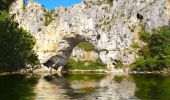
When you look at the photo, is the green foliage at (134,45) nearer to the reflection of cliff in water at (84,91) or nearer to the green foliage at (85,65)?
the green foliage at (85,65)

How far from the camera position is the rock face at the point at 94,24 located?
12212 cm

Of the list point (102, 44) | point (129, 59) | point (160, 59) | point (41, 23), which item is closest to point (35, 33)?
point (41, 23)

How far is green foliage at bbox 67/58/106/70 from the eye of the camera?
142 metres

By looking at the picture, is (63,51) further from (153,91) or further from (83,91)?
(153,91)

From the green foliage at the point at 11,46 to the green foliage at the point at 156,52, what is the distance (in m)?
32.0

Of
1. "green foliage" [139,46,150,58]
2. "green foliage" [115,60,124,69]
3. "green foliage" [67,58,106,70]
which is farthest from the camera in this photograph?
"green foliage" [67,58,106,70]

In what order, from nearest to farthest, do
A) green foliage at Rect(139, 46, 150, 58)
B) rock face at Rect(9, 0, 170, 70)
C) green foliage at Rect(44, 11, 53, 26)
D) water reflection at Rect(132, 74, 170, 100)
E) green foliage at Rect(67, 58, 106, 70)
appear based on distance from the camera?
1. water reflection at Rect(132, 74, 170, 100)
2. green foliage at Rect(139, 46, 150, 58)
3. rock face at Rect(9, 0, 170, 70)
4. green foliage at Rect(44, 11, 53, 26)
5. green foliage at Rect(67, 58, 106, 70)

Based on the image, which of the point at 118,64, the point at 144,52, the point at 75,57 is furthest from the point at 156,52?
the point at 75,57

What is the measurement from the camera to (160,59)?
116 meters

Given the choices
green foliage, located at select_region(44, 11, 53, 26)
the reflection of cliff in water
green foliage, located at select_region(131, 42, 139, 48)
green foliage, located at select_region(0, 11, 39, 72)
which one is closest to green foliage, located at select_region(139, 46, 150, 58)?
green foliage, located at select_region(131, 42, 139, 48)

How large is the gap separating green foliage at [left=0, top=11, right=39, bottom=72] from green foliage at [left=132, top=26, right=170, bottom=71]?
32.0 metres

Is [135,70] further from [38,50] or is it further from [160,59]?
[38,50]

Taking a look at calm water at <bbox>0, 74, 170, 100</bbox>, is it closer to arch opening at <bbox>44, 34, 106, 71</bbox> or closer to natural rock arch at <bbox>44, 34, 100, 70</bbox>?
natural rock arch at <bbox>44, 34, 100, 70</bbox>

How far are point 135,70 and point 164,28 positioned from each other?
15461mm
